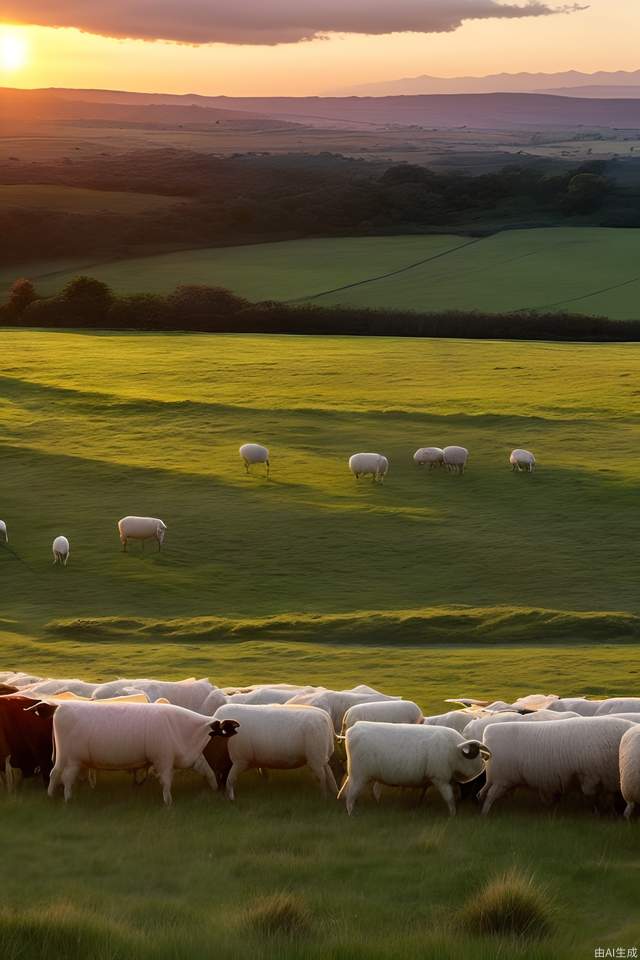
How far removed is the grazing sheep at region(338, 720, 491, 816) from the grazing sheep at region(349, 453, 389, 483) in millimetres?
26687

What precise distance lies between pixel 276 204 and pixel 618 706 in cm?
11157

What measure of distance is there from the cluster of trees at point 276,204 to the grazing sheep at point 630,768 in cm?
10139

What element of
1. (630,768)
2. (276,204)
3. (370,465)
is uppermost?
(276,204)

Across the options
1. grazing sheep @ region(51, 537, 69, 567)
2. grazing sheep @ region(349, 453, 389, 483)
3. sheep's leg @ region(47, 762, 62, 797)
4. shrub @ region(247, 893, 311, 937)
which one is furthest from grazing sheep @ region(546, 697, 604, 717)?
grazing sheep @ region(349, 453, 389, 483)

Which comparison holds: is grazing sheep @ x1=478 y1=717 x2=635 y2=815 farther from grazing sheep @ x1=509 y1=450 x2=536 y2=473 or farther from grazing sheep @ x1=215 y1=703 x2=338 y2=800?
grazing sheep @ x1=509 y1=450 x2=536 y2=473

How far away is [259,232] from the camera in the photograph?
395 feet

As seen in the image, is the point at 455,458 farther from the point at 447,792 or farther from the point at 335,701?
the point at 447,792

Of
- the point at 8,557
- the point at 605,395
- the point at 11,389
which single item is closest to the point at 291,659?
the point at 8,557

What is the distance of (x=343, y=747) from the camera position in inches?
663

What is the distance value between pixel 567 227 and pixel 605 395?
65003 mm

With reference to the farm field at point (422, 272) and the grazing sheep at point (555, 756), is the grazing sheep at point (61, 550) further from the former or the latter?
the farm field at point (422, 272)

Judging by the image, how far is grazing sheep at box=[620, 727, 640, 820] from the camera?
1350cm

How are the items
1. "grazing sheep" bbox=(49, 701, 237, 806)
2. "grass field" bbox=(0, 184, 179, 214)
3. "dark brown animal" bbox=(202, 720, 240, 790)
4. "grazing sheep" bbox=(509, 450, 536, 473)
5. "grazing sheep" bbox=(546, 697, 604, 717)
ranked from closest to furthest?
"grazing sheep" bbox=(49, 701, 237, 806) < "dark brown animal" bbox=(202, 720, 240, 790) < "grazing sheep" bbox=(546, 697, 604, 717) < "grazing sheep" bbox=(509, 450, 536, 473) < "grass field" bbox=(0, 184, 179, 214)

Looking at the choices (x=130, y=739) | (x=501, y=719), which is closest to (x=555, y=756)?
(x=501, y=719)
